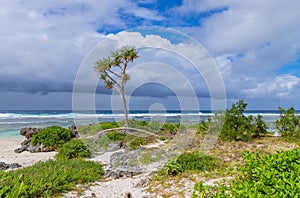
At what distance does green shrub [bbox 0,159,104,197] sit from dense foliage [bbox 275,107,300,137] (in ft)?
31.8

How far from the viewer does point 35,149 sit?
1430 cm

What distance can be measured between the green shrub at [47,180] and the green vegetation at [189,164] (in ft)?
8.01

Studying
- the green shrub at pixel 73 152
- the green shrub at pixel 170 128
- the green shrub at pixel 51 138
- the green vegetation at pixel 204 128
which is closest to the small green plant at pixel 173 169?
the green shrub at pixel 73 152

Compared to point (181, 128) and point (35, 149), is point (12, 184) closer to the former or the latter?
point (35, 149)

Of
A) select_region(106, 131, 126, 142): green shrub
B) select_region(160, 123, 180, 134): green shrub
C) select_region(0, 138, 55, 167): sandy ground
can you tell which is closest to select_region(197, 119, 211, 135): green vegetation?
select_region(160, 123, 180, 134): green shrub

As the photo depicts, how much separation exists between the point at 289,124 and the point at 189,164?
7.83 meters

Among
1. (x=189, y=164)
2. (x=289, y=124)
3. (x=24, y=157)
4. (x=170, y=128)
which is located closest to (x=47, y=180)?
(x=189, y=164)

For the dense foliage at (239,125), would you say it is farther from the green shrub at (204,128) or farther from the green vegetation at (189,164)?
the green vegetation at (189,164)

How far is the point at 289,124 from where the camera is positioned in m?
12.9

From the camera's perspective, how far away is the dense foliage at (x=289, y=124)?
12.7 m

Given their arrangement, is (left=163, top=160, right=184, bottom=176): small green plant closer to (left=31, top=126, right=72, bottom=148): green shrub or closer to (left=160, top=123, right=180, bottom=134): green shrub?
(left=31, top=126, right=72, bottom=148): green shrub

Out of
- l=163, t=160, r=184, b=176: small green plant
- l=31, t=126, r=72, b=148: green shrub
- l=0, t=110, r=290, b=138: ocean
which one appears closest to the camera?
l=163, t=160, r=184, b=176: small green plant

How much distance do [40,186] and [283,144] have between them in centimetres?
1009

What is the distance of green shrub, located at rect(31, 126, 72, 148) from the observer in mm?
14469
